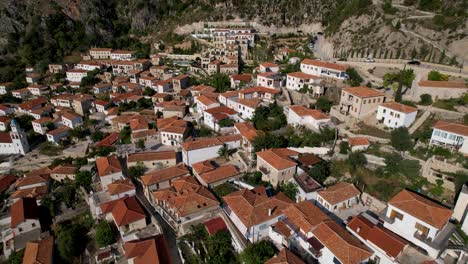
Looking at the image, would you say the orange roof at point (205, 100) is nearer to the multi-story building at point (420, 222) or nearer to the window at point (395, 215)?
the multi-story building at point (420, 222)

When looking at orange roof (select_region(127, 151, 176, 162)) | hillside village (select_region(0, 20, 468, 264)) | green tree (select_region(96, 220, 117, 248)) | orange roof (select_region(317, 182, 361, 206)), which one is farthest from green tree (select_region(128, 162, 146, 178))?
orange roof (select_region(317, 182, 361, 206))

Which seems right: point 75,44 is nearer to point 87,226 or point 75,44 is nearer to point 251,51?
point 251,51

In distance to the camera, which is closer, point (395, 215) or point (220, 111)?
point (395, 215)

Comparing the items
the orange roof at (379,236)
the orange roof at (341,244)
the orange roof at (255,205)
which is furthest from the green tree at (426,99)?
the orange roof at (341,244)

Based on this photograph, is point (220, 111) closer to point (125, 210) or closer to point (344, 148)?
point (344, 148)

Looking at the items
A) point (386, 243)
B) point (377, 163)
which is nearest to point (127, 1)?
point (377, 163)

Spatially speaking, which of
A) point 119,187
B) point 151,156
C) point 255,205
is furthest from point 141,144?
point 255,205
